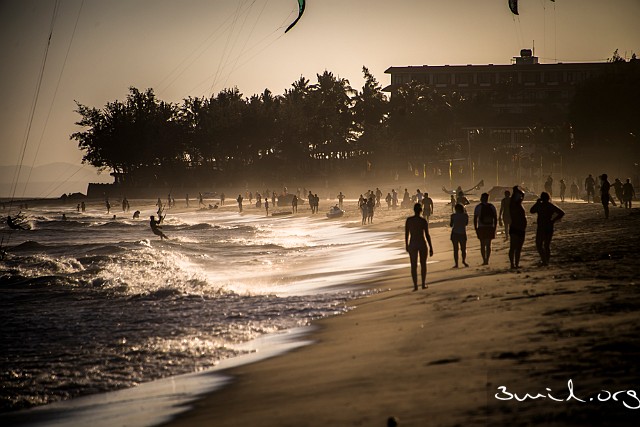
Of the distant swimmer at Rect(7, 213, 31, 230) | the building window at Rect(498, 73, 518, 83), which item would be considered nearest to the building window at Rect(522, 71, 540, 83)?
the building window at Rect(498, 73, 518, 83)

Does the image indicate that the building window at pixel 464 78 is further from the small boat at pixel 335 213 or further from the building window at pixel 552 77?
the small boat at pixel 335 213

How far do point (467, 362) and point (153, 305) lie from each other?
11.6 meters

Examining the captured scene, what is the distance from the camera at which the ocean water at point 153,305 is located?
1212 centimetres

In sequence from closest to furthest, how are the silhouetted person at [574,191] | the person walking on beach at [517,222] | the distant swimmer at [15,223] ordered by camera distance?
the person walking on beach at [517,222]
the distant swimmer at [15,223]
the silhouetted person at [574,191]

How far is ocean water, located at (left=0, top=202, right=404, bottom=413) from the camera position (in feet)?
39.8

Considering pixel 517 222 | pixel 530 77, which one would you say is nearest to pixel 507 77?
pixel 530 77

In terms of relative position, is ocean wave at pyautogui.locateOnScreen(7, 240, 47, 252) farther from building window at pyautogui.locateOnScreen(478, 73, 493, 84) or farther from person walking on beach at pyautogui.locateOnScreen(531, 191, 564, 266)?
building window at pyautogui.locateOnScreen(478, 73, 493, 84)

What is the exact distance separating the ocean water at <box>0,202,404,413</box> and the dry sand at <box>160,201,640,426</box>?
181 cm

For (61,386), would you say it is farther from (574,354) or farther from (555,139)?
(555,139)

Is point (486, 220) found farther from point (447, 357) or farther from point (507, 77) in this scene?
point (507, 77)

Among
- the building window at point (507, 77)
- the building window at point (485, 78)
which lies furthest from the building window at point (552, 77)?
the building window at point (485, 78)

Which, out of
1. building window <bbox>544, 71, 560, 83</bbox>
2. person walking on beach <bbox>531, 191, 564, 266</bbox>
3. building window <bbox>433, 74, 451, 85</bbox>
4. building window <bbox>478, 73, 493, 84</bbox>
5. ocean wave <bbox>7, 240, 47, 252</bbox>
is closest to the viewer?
person walking on beach <bbox>531, 191, 564, 266</bbox>

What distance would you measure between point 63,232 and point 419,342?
54620mm

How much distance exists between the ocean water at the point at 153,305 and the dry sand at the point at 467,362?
181 cm
